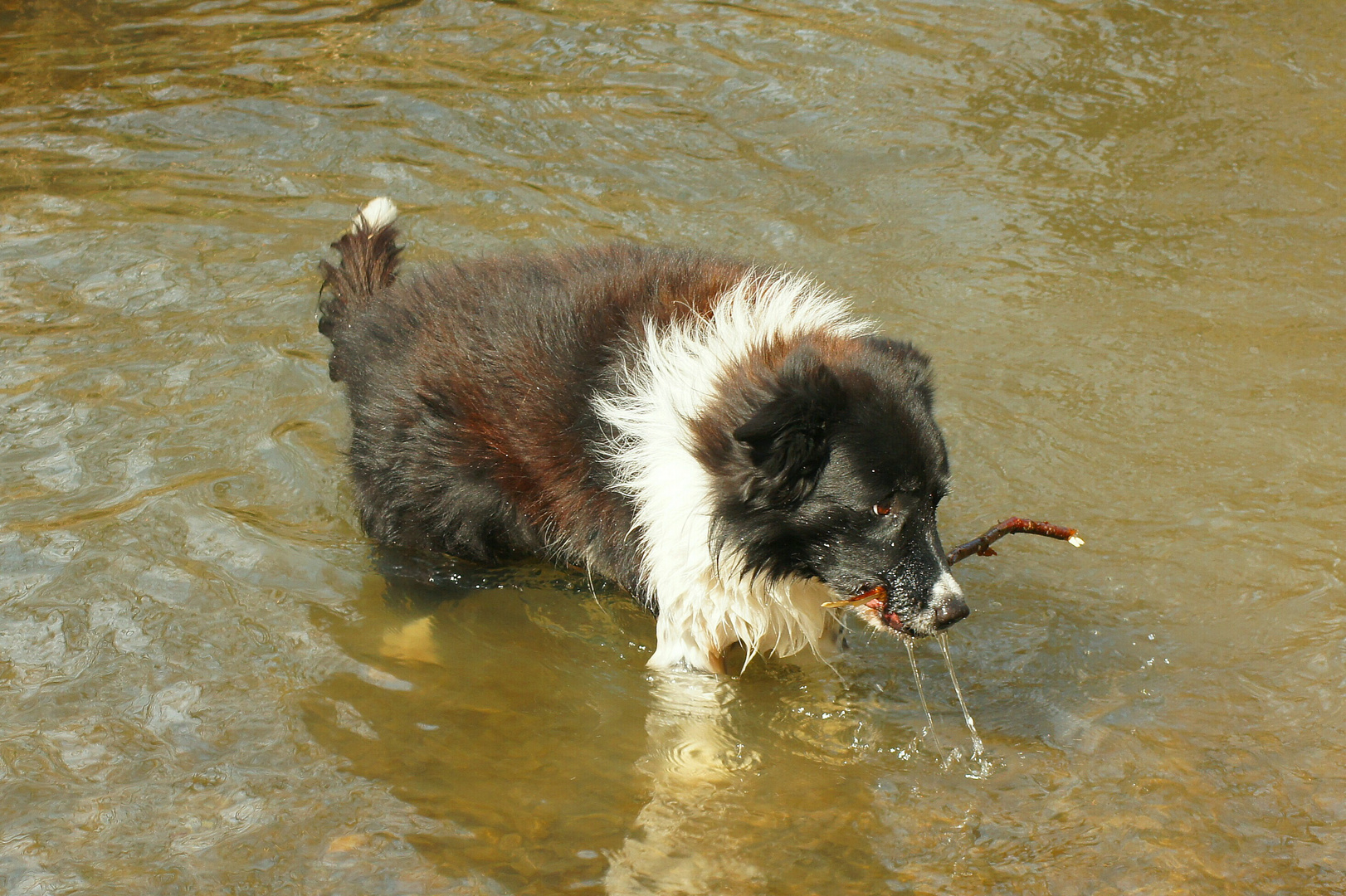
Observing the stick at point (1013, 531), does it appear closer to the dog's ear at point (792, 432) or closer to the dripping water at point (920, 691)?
the dripping water at point (920, 691)

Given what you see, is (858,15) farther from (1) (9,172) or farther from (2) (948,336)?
(1) (9,172)

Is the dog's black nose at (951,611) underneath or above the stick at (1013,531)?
underneath

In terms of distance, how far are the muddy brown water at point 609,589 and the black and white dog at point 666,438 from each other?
1.37 feet

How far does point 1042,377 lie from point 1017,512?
1.16 meters

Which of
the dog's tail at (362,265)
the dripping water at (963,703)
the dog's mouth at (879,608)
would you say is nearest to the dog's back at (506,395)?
the dog's tail at (362,265)

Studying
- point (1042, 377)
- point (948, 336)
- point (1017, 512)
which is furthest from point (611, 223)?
point (1017, 512)

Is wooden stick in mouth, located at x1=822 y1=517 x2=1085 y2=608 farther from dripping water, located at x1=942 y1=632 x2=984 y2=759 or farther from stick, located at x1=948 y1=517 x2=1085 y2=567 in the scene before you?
dripping water, located at x1=942 y1=632 x2=984 y2=759

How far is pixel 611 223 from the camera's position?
7.24 metres

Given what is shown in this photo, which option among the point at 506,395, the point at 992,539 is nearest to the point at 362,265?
the point at 506,395

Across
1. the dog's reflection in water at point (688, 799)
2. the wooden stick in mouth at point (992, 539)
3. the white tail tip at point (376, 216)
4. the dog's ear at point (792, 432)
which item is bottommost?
the dog's reflection in water at point (688, 799)

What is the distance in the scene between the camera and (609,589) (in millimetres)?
4773

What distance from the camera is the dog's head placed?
141 inches

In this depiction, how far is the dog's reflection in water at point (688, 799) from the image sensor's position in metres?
3.37

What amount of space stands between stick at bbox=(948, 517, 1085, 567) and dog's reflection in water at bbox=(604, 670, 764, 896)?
3.24 feet
